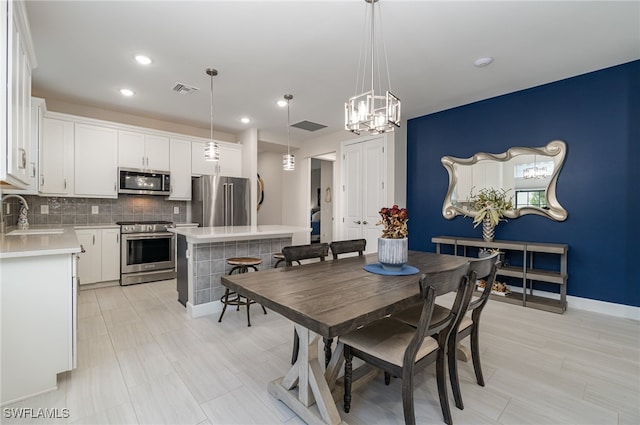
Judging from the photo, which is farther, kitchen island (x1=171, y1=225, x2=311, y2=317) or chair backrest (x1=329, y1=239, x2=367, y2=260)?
kitchen island (x1=171, y1=225, x2=311, y2=317)

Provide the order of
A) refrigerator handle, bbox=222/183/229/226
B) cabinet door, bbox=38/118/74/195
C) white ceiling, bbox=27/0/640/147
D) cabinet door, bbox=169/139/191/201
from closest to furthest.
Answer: white ceiling, bbox=27/0/640/147 → cabinet door, bbox=38/118/74/195 → cabinet door, bbox=169/139/191/201 → refrigerator handle, bbox=222/183/229/226

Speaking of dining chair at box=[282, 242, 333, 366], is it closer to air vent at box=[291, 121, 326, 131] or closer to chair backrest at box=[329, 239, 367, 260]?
chair backrest at box=[329, 239, 367, 260]

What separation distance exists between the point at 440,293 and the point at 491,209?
3.09 metres

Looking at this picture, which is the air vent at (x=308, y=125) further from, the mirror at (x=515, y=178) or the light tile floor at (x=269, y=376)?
the light tile floor at (x=269, y=376)

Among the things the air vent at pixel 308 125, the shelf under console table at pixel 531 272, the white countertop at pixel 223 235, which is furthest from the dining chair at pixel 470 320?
Answer: the air vent at pixel 308 125

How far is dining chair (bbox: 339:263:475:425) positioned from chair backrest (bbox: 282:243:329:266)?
704mm

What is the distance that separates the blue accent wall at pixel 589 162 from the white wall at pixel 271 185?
4529mm

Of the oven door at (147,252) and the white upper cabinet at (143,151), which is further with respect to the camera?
the white upper cabinet at (143,151)

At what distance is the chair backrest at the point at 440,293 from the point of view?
1316 mm

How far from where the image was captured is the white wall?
7160mm

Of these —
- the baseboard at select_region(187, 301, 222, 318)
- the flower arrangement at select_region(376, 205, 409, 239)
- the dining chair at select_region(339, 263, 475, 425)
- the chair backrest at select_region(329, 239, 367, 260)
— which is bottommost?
the baseboard at select_region(187, 301, 222, 318)

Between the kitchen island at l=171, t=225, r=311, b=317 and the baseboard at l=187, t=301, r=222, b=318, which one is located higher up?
the kitchen island at l=171, t=225, r=311, b=317

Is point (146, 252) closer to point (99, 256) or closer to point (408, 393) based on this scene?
point (99, 256)

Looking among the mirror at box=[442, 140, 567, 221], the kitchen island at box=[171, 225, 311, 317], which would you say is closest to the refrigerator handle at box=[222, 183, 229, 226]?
the kitchen island at box=[171, 225, 311, 317]
